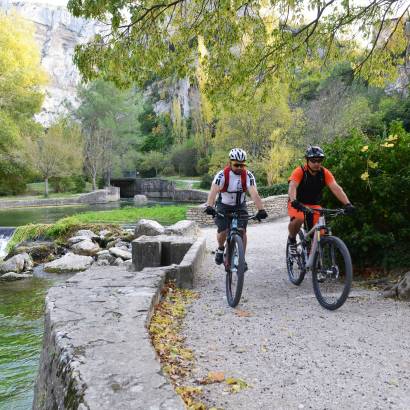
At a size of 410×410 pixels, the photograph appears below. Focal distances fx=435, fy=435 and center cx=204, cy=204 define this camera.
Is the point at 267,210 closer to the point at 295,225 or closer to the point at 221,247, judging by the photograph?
the point at 295,225

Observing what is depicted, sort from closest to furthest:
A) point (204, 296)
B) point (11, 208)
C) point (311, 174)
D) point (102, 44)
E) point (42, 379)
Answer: point (42, 379)
point (311, 174)
point (204, 296)
point (102, 44)
point (11, 208)

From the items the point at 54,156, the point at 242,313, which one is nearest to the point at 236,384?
the point at 242,313

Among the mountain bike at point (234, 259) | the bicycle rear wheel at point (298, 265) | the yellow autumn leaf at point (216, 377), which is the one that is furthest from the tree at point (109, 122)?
the yellow autumn leaf at point (216, 377)

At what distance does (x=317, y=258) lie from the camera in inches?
201

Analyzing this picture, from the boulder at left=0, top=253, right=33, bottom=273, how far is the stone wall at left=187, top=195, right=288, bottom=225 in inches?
249

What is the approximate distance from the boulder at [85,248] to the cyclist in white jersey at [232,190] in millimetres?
9789

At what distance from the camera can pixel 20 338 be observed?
736 centimetres

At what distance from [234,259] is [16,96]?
3587 cm

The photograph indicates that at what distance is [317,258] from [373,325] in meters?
0.99

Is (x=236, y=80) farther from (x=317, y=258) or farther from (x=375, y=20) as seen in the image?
(x=317, y=258)

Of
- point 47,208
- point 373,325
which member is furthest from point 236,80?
point 47,208

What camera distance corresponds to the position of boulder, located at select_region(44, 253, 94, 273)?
12.6 meters

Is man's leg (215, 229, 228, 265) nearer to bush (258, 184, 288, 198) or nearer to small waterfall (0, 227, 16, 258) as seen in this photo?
small waterfall (0, 227, 16, 258)

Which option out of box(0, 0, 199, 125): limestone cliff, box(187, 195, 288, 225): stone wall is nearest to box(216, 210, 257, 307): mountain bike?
box(187, 195, 288, 225): stone wall
